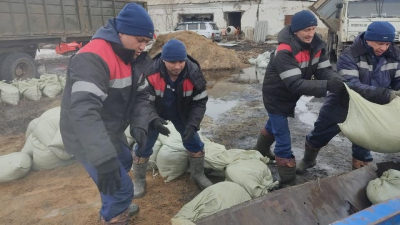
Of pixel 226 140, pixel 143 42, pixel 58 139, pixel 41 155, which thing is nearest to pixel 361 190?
pixel 143 42

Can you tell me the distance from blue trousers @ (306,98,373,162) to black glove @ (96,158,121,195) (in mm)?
1994

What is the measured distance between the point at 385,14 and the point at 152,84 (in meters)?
6.78

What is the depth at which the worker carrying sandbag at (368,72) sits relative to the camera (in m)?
2.34

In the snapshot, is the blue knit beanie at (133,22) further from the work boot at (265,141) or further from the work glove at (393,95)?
the work boot at (265,141)

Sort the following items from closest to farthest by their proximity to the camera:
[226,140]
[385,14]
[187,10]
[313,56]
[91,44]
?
1. [91,44]
2. [313,56]
3. [226,140]
4. [385,14]
5. [187,10]

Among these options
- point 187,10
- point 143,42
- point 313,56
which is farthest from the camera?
point 187,10

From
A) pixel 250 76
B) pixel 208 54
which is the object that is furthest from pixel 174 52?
pixel 208 54

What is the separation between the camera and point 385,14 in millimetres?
7137

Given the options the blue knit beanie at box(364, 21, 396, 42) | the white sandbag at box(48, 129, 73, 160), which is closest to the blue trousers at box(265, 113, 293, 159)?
the blue knit beanie at box(364, 21, 396, 42)

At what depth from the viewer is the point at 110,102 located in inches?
72.8

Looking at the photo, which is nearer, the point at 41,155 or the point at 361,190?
the point at 361,190

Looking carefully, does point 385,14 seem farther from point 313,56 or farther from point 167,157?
point 167,157

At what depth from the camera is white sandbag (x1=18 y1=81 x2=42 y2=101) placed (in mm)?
5855

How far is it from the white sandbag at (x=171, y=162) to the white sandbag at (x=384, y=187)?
5.44 ft
